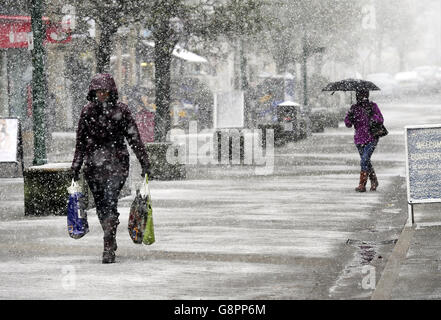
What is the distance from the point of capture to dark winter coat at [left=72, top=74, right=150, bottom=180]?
10.6m

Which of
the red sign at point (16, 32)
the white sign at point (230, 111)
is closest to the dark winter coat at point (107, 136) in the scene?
the white sign at point (230, 111)

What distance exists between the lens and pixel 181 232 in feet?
42.8

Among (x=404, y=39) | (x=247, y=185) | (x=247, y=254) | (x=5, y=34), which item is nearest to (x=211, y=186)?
(x=247, y=185)

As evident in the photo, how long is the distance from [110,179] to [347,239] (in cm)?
305

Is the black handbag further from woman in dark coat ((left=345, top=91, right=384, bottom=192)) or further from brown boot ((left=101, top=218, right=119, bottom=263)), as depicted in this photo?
brown boot ((left=101, top=218, right=119, bottom=263))

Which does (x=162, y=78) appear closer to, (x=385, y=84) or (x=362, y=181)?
(x=362, y=181)

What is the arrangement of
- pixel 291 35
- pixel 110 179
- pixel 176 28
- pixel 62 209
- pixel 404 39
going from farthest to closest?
1. pixel 404 39
2. pixel 291 35
3. pixel 176 28
4. pixel 62 209
5. pixel 110 179

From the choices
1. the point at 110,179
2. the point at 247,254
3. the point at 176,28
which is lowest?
the point at 247,254

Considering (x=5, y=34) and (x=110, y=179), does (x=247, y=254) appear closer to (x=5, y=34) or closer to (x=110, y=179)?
(x=110, y=179)

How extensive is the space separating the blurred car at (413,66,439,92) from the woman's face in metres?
68.2

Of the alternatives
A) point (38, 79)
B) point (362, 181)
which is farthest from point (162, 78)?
point (38, 79)

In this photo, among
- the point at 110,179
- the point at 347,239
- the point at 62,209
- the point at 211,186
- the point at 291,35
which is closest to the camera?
the point at 110,179

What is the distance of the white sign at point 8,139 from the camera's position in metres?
21.3

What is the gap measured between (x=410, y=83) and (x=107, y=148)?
70282 mm
